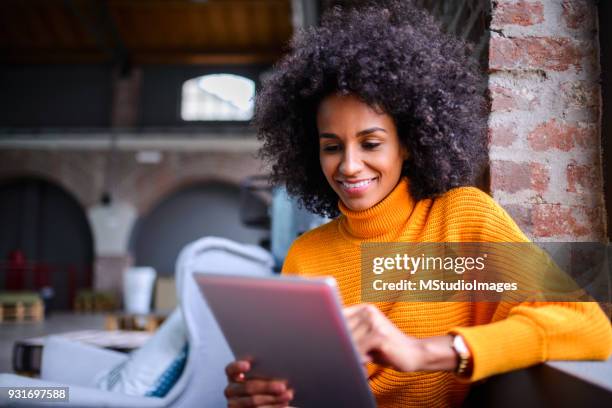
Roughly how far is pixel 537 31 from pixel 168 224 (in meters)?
10.8

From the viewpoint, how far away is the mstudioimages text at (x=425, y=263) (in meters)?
1.05

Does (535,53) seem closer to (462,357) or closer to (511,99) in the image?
(511,99)

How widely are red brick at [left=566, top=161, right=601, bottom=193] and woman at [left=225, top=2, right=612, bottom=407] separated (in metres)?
0.24

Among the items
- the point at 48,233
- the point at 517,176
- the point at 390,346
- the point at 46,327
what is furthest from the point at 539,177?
the point at 48,233

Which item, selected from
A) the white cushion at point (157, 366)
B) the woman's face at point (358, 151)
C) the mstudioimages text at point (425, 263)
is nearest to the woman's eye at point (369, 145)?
the woman's face at point (358, 151)

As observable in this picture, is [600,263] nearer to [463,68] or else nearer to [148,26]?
[463,68]

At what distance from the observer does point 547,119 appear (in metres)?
1.38

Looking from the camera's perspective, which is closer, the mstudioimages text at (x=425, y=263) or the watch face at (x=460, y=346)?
the watch face at (x=460, y=346)

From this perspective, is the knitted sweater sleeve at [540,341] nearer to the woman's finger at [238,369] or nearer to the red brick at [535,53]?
the woman's finger at [238,369]

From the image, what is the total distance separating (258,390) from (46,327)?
790 centimetres

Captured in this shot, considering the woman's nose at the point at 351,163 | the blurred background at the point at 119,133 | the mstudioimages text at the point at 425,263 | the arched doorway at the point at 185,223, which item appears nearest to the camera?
the mstudioimages text at the point at 425,263

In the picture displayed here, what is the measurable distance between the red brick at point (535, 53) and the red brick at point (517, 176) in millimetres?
246

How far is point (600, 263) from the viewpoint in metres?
1.33

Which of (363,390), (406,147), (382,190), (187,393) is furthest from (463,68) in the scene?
(187,393)
